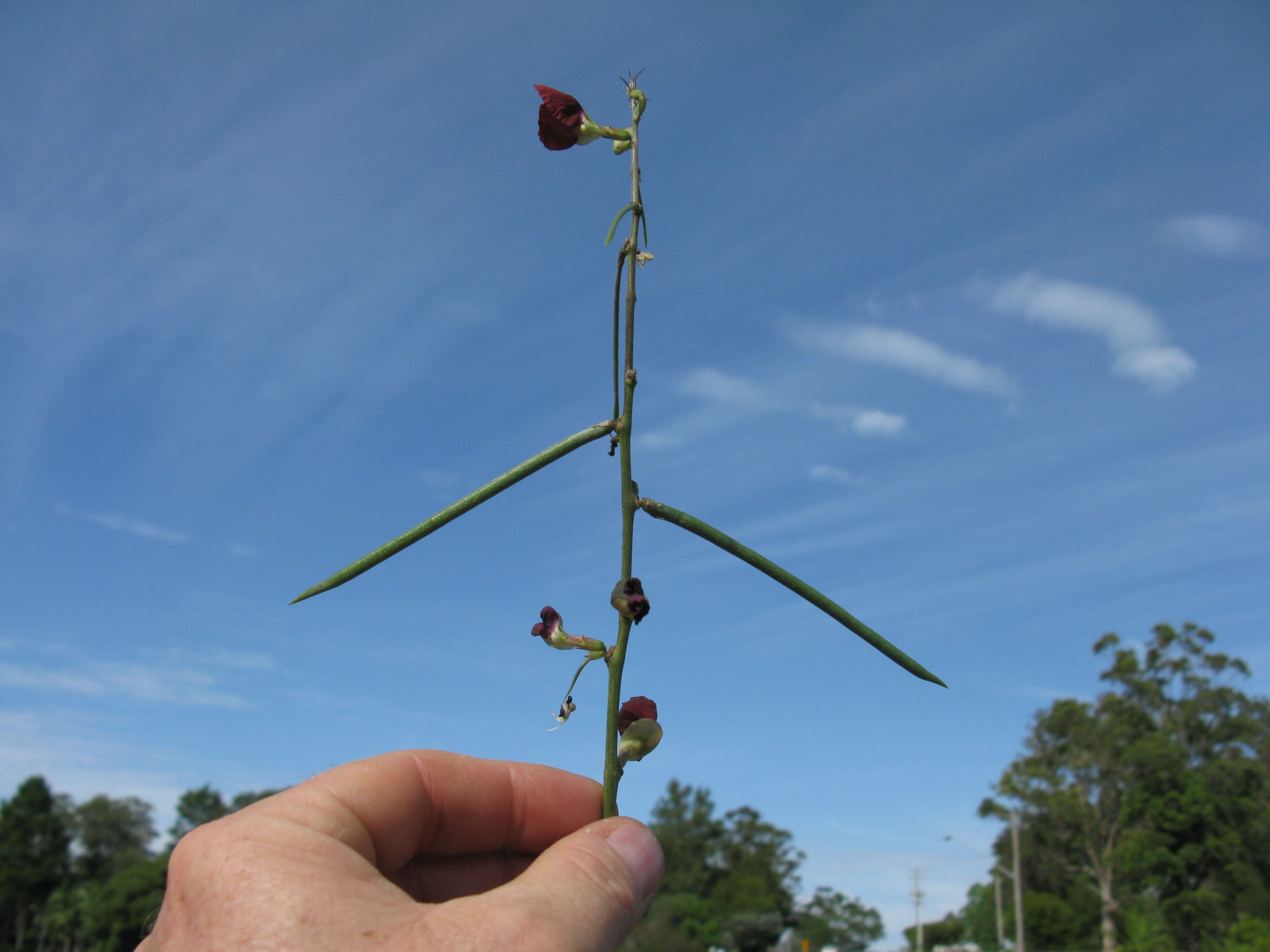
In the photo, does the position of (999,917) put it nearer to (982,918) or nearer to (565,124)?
(982,918)

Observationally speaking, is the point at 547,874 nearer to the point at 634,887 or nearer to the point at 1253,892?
the point at 634,887

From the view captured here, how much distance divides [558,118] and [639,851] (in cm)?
130

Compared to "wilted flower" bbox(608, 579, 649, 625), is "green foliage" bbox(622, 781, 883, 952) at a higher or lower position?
lower

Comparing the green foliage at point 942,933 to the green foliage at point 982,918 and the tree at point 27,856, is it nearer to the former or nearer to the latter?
the green foliage at point 982,918

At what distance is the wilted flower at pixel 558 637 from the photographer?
1.38 m

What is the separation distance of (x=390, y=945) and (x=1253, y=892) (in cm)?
4791

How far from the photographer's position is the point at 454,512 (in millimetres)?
1194

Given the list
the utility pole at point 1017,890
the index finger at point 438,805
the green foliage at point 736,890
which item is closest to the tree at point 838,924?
the green foliage at point 736,890

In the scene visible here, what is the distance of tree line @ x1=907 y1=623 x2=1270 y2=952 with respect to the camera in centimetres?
3706

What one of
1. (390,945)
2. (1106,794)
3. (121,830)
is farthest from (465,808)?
(121,830)

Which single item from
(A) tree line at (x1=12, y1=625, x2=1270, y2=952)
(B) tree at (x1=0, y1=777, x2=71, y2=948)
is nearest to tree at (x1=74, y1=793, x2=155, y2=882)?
(B) tree at (x1=0, y1=777, x2=71, y2=948)

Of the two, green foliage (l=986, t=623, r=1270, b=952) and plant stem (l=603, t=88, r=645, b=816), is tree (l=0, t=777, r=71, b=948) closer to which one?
green foliage (l=986, t=623, r=1270, b=952)

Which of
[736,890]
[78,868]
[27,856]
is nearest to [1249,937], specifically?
[736,890]

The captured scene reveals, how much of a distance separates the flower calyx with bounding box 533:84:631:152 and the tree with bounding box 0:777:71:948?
248 feet
